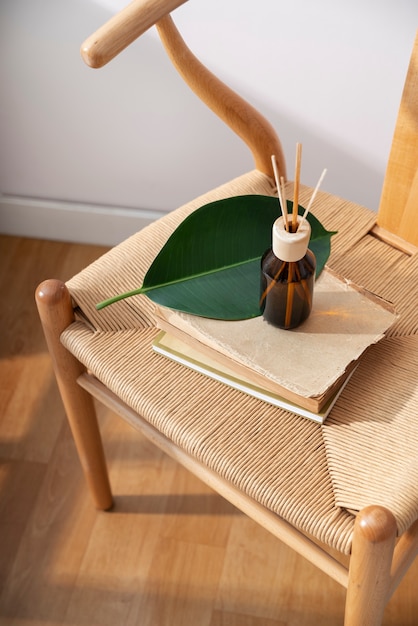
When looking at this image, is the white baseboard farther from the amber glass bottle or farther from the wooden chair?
the amber glass bottle

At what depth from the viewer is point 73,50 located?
4.51 feet

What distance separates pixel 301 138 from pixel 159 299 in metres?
0.61

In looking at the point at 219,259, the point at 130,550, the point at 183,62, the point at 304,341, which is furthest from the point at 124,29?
the point at 130,550

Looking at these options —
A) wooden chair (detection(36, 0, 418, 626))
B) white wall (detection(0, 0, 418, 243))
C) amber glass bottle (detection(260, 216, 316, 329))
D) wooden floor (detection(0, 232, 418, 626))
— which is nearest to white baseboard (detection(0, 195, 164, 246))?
white wall (detection(0, 0, 418, 243))

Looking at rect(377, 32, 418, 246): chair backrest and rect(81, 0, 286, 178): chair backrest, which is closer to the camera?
rect(81, 0, 286, 178): chair backrest

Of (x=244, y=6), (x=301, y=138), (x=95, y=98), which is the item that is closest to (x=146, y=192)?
(x=95, y=98)

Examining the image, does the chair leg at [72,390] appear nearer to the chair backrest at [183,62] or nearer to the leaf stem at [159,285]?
the leaf stem at [159,285]

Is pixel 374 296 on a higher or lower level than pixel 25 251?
higher

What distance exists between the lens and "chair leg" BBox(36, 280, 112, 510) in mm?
954

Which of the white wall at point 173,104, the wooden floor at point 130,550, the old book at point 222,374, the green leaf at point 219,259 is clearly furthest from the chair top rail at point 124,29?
the wooden floor at point 130,550

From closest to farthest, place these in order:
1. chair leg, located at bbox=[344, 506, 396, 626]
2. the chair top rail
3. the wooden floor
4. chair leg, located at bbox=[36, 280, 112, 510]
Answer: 1. chair leg, located at bbox=[344, 506, 396, 626]
2. the chair top rail
3. chair leg, located at bbox=[36, 280, 112, 510]
4. the wooden floor

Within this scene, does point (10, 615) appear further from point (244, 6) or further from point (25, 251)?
point (244, 6)

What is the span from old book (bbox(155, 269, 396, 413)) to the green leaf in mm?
18

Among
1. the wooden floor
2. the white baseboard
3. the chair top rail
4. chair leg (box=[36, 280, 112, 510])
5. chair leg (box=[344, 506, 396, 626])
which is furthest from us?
the white baseboard
